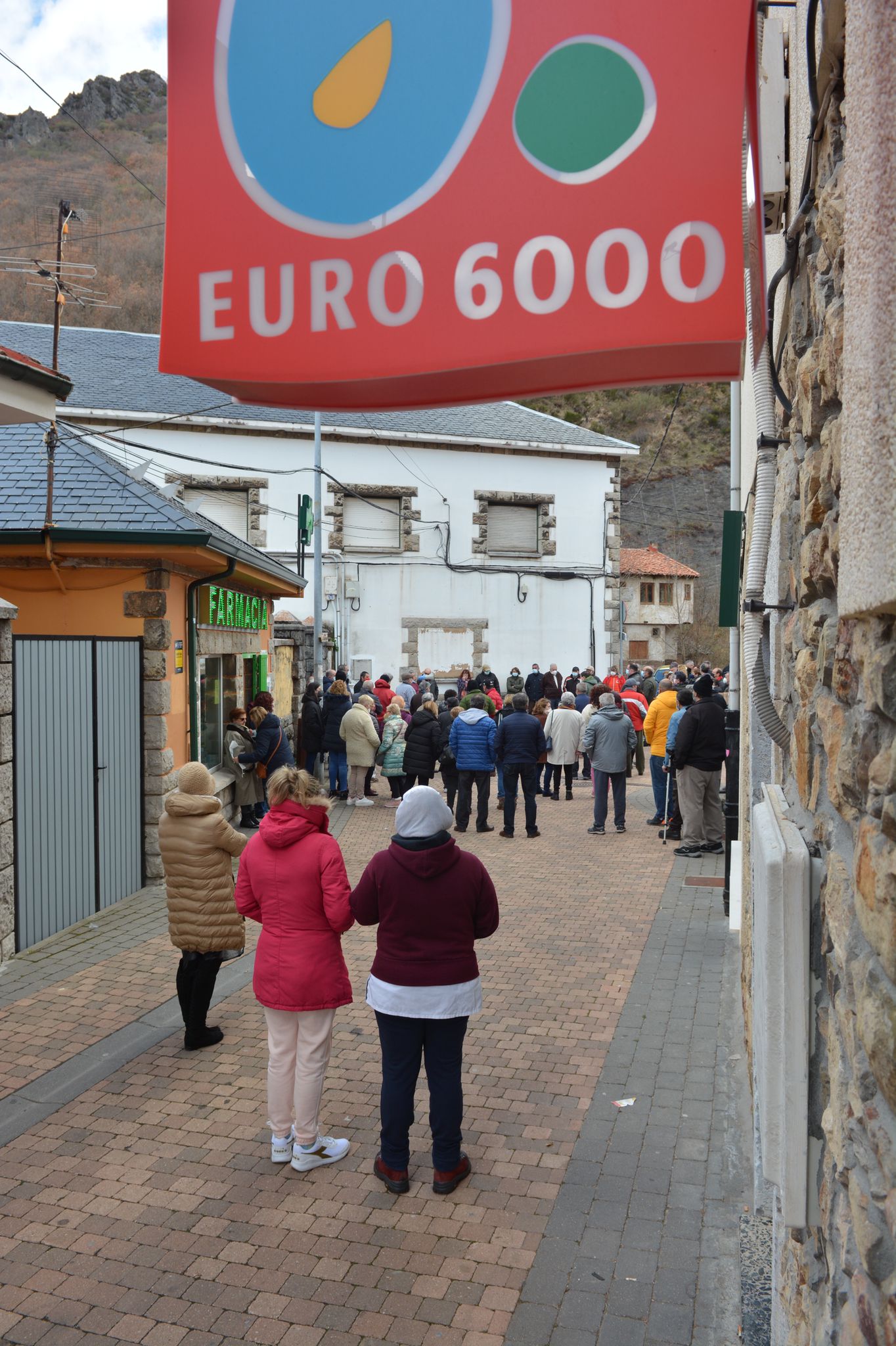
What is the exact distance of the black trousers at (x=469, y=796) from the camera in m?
13.2

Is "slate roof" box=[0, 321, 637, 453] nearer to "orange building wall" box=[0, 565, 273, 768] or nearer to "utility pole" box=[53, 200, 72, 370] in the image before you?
"utility pole" box=[53, 200, 72, 370]

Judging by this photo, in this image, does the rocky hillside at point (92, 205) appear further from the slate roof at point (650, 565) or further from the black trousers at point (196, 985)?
the slate roof at point (650, 565)

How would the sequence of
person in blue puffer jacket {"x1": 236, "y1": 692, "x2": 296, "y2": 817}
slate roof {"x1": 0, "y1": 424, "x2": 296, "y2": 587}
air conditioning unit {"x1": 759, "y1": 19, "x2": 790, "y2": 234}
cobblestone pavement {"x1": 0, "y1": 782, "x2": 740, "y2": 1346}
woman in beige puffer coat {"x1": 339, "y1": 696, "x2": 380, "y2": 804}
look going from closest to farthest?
air conditioning unit {"x1": 759, "y1": 19, "x2": 790, "y2": 234} → cobblestone pavement {"x1": 0, "y1": 782, "x2": 740, "y2": 1346} → slate roof {"x1": 0, "y1": 424, "x2": 296, "y2": 587} → person in blue puffer jacket {"x1": 236, "y1": 692, "x2": 296, "y2": 817} → woman in beige puffer coat {"x1": 339, "y1": 696, "x2": 380, "y2": 804}

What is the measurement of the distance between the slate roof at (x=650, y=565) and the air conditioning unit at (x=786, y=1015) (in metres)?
45.0

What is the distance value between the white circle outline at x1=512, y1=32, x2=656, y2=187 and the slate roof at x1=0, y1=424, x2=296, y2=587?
748cm

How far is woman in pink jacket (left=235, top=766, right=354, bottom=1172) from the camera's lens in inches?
183

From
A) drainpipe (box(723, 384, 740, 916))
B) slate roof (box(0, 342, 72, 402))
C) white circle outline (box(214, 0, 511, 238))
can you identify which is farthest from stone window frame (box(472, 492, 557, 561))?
white circle outline (box(214, 0, 511, 238))

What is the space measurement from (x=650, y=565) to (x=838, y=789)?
1830 inches

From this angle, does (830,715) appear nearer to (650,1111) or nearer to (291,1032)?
(291,1032)

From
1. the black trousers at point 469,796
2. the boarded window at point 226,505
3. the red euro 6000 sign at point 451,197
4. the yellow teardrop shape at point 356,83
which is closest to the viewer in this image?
the red euro 6000 sign at point 451,197

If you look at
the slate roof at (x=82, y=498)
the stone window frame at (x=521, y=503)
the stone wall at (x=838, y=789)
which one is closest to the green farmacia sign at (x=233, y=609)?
the slate roof at (x=82, y=498)

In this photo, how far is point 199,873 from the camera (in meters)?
5.87

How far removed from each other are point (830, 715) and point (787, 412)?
3.94 feet

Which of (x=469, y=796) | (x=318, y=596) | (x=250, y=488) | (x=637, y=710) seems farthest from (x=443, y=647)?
(x=469, y=796)
